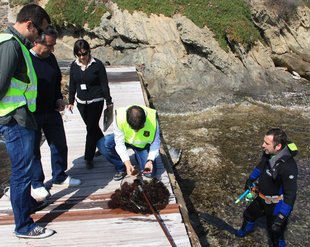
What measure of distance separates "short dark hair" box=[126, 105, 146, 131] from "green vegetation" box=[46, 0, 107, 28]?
537 inches

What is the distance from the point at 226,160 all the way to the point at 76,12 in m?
12.3

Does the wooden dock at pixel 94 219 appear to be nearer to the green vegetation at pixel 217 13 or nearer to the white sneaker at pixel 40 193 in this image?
the white sneaker at pixel 40 193

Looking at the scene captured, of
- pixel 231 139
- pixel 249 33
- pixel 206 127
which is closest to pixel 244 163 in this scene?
pixel 231 139

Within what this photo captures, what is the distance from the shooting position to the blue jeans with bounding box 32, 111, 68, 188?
16.4ft

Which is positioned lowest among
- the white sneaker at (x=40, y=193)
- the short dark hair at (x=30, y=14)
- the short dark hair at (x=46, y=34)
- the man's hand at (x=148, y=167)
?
the white sneaker at (x=40, y=193)

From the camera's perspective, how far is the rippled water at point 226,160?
260 inches

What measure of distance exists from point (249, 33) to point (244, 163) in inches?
363

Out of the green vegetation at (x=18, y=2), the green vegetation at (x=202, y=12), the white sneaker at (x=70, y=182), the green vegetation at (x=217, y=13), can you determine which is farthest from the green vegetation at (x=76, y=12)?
the white sneaker at (x=70, y=182)

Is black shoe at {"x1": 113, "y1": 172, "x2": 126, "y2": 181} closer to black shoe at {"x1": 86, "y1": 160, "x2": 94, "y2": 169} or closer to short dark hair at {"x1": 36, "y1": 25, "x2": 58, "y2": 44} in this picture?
black shoe at {"x1": 86, "y1": 160, "x2": 94, "y2": 169}

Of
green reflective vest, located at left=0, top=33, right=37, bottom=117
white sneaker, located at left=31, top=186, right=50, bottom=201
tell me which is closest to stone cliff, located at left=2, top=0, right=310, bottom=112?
Result: white sneaker, located at left=31, top=186, right=50, bottom=201

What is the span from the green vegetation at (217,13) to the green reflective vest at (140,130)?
11.5m

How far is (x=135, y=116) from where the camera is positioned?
4930 mm

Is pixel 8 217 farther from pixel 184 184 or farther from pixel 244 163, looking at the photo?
pixel 244 163

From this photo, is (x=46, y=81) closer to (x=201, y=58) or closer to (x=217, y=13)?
(x=201, y=58)
